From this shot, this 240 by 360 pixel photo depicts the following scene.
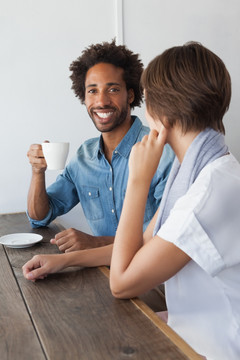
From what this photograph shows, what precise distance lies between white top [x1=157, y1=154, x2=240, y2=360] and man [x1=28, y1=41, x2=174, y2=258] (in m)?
0.65

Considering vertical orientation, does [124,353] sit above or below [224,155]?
below

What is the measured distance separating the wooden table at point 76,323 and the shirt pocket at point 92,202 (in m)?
0.64

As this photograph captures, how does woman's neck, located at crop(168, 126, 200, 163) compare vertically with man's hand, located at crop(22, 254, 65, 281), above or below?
above

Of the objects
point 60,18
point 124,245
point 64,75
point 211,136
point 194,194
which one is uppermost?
point 60,18

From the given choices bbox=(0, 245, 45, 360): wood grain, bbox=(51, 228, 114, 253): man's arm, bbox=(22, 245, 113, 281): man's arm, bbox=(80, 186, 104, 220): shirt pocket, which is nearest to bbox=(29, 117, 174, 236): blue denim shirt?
bbox=(80, 186, 104, 220): shirt pocket

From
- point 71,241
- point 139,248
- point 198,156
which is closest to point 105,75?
point 71,241

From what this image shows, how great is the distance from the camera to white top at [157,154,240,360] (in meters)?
0.84

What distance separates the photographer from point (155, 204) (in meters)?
1.61

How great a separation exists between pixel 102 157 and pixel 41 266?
2.52 ft

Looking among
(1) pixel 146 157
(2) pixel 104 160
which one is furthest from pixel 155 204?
(1) pixel 146 157

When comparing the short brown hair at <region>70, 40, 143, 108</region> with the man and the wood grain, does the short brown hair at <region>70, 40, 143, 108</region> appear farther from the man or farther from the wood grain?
the wood grain

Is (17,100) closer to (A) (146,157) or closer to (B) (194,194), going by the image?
(A) (146,157)

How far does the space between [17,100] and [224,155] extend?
1534mm

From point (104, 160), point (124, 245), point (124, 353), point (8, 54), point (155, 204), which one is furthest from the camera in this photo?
point (8, 54)
